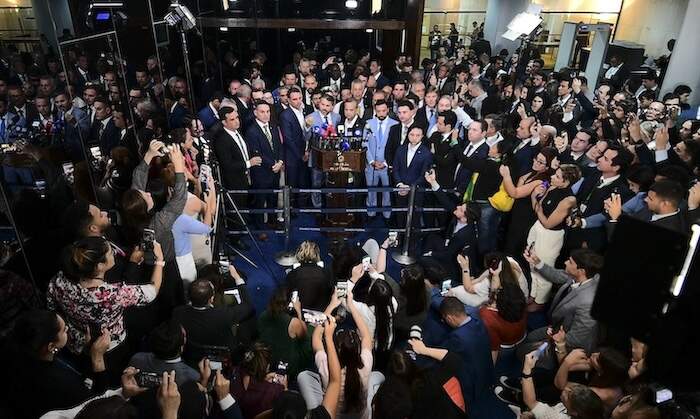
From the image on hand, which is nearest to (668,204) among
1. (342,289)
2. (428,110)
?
(342,289)

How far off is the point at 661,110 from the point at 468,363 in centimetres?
515

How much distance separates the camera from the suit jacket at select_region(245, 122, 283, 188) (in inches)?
213

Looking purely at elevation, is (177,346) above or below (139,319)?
above

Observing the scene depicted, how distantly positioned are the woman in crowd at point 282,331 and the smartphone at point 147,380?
72 centimetres

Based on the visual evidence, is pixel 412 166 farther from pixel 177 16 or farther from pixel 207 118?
pixel 177 16

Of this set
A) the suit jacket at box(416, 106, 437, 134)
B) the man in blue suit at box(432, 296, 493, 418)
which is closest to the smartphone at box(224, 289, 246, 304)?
the man in blue suit at box(432, 296, 493, 418)

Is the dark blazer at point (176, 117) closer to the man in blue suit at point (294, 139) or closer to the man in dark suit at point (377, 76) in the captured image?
the man in blue suit at point (294, 139)

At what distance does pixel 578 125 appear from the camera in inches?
277

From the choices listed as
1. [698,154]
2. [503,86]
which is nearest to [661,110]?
[698,154]

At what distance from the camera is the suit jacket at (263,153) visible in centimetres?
541

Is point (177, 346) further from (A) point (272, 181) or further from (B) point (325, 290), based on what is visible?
(A) point (272, 181)

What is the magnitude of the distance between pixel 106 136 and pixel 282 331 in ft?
9.75

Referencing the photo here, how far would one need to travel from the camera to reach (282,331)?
2.88m

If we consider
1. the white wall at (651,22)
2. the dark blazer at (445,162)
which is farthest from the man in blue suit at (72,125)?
the white wall at (651,22)
